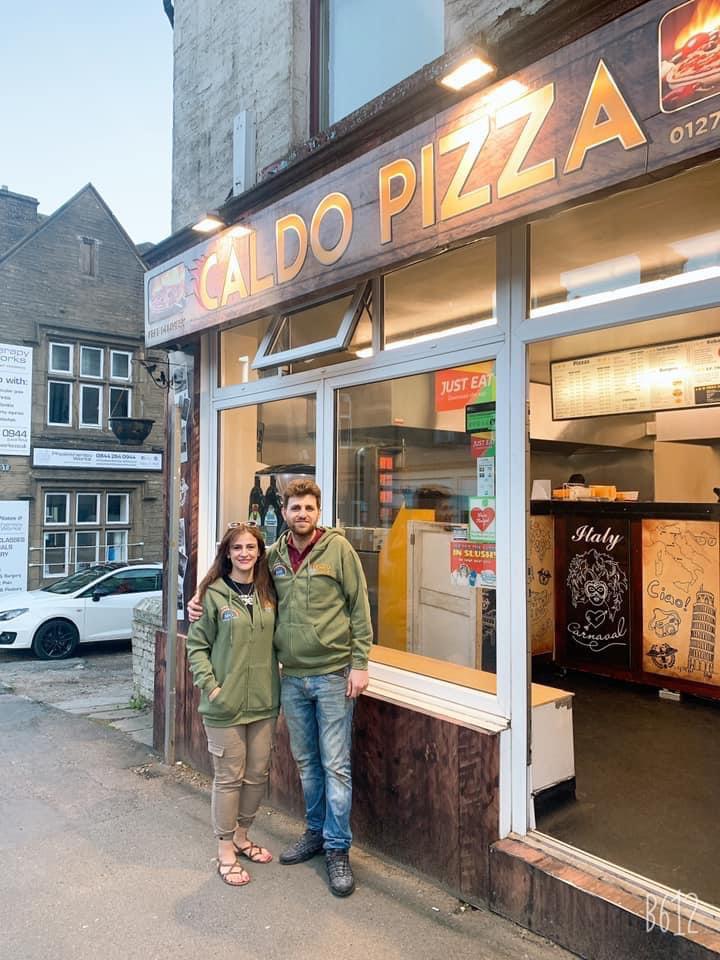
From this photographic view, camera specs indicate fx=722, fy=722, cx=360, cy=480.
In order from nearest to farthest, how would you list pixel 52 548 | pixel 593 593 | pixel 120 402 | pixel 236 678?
pixel 236 678, pixel 593 593, pixel 52 548, pixel 120 402

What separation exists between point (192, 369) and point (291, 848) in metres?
3.77

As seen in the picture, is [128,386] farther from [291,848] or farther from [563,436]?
[291,848]

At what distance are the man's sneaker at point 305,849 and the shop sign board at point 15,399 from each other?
15276mm

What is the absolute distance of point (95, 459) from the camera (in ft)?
59.3

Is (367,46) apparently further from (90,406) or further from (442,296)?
(90,406)

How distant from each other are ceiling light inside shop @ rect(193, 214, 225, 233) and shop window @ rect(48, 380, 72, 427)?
14174mm

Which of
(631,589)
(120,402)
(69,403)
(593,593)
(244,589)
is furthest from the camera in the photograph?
(120,402)

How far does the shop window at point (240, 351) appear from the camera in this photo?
555 cm

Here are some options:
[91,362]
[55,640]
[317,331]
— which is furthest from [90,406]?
[317,331]

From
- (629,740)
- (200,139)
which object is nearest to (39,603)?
(200,139)

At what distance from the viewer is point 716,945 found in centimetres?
257

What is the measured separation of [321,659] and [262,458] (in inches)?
95.3

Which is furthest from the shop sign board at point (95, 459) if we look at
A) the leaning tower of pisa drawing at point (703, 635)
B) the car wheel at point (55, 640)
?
the leaning tower of pisa drawing at point (703, 635)

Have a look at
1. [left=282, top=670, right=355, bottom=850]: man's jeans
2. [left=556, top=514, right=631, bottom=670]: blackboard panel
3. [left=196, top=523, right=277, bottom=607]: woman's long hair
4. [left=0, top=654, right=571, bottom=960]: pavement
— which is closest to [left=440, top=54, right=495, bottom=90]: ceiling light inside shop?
[left=196, top=523, right=277, bottom=607]: woman's long hair
